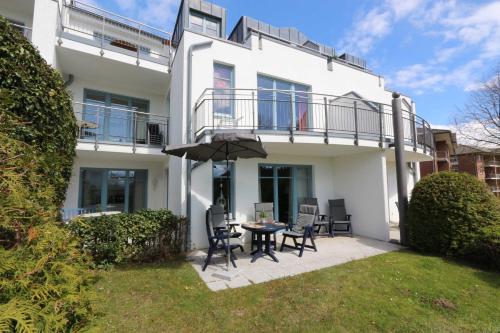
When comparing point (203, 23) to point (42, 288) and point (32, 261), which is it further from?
point (42, 288)

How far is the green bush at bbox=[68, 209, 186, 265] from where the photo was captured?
548cm

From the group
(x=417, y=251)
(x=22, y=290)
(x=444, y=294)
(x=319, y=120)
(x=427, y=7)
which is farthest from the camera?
(x=319, y=120)

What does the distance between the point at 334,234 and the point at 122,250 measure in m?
6.88

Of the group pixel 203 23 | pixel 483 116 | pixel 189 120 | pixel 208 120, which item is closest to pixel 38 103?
pixel 189 120

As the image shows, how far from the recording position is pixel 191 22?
1216 centimetres

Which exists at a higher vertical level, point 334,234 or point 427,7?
point 427,7

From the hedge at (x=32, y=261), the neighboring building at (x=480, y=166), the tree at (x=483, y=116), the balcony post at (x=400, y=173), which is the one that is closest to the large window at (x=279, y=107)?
the balcony post at (x=400, y=173)

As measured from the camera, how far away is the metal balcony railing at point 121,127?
354 inches

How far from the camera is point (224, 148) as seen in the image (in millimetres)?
5898

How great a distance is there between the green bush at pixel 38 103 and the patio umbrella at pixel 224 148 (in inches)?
71.2

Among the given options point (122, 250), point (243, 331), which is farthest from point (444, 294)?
point (122, 250)

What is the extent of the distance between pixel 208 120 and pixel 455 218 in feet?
23.2

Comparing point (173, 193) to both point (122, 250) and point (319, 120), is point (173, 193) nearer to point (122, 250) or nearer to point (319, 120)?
point (122, 250)

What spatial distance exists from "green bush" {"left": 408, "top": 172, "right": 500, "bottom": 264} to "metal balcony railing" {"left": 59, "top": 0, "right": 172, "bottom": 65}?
1012 cm
